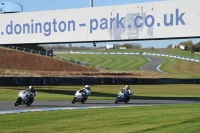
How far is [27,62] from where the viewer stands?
62531 mm

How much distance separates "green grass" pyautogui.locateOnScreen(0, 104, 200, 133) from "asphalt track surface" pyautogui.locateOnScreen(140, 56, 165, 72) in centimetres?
7181

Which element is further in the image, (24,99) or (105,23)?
(105,23)

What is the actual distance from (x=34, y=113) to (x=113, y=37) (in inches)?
348

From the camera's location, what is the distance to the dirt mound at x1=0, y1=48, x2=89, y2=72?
59.8 m

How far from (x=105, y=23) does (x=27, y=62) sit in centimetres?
3641

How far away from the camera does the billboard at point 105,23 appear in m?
25.4

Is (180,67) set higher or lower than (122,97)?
lower

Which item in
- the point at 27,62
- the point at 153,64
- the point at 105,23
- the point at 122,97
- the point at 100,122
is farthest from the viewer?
the point at 153,64

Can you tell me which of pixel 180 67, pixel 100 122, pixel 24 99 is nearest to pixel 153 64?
pixel 180 67

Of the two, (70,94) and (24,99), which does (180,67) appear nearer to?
(70,94)

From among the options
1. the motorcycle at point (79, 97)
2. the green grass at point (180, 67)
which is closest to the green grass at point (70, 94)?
the motorcycle at point (79, 97)

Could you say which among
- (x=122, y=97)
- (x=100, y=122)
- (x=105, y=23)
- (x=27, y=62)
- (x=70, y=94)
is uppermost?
(x=105, y=23)

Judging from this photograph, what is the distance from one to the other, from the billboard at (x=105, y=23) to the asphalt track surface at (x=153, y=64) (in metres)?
62.2

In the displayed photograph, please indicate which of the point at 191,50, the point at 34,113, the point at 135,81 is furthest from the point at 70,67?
the point at 191,50
